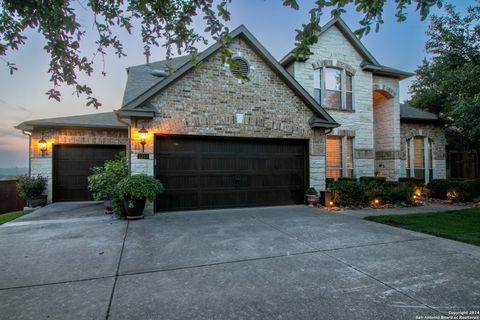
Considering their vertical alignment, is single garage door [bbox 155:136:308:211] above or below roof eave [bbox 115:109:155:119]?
below

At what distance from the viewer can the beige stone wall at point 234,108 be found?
772cm

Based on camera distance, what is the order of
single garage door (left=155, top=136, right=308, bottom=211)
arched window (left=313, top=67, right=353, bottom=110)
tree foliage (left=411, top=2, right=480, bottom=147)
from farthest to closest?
arched window (left=313, top=67, right=353, bottom=110) < tree foliage (left=411, top=2, right=480, bottom=147) < single garage door (left=155, top=136, right=308, bottom=211)

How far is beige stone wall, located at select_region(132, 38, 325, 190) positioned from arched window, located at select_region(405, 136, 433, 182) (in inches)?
260

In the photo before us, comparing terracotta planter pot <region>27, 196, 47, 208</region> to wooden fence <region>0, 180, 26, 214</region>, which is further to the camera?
wooden fence <region>0, 180, 26, 214</region>

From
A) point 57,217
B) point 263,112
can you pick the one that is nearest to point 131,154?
point 57,217

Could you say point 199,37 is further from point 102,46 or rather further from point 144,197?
point 144,197

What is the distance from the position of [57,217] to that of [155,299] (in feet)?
21.4

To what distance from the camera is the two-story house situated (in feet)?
25.6

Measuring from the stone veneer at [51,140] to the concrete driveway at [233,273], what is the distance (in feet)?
15.2

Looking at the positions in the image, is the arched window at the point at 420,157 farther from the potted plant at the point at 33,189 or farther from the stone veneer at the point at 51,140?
the potted plant at the point at 33,189

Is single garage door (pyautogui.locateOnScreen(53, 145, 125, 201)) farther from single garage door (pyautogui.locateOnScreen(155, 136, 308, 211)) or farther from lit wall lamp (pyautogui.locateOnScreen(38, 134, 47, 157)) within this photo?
single garage door (pyautogui.locateOnScreen(155, 136, 308, 211))

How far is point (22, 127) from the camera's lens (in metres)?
9.53

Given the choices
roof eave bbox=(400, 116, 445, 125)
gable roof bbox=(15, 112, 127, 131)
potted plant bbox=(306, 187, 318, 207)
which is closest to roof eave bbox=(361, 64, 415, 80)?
roof eave bbox=(400, 116, 445, 125)

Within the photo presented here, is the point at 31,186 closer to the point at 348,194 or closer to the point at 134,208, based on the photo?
the point at 134,208
